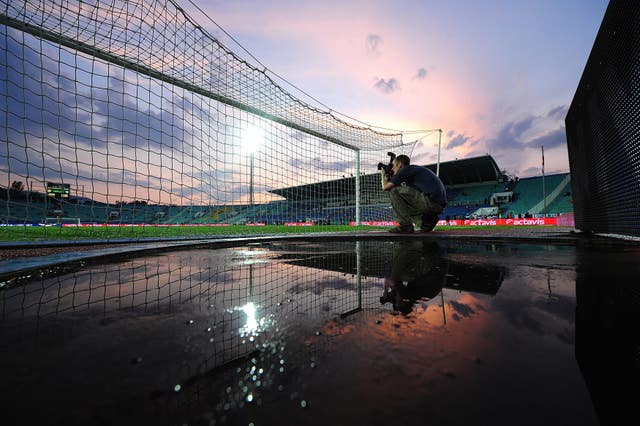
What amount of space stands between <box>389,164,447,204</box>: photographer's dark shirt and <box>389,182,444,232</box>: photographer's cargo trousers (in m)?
0.16

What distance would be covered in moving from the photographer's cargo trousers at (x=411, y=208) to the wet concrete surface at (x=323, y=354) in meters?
4.46

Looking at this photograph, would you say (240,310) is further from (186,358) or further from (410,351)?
(410,351)

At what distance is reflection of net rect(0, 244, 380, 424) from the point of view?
23.3 inches

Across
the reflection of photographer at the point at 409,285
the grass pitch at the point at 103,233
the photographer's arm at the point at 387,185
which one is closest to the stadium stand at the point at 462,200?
the grass pitch at the point at 103,233

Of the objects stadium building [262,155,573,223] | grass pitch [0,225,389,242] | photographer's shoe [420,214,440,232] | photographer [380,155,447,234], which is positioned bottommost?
grass pitch [0,225,389,242]

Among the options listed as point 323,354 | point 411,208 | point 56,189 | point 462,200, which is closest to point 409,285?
point 323,354

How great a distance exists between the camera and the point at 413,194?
589 centimetres

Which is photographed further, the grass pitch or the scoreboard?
the scoreboard

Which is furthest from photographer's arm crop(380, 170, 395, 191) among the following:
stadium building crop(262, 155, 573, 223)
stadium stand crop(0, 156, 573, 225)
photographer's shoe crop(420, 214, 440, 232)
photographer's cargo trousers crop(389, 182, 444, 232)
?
stadium building crop(262, 155, 573, 223)

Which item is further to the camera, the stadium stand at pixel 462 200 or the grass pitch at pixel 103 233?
the stadium stand at pixel 462 200

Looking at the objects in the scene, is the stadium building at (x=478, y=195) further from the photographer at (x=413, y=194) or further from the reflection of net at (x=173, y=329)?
the reflection of net at (x=173, y=329)

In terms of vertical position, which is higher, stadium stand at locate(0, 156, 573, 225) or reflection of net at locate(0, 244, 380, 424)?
stadium stand at locate(0, 156, 573, 225)

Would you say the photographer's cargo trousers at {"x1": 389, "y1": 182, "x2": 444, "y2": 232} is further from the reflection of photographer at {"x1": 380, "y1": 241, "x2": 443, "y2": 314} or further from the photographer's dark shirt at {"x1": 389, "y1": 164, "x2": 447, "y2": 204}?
the reflection of photographer at {"x1": 380, "y1": 241, "x2": 443, "y2": 314}

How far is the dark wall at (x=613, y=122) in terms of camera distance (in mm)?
3832
